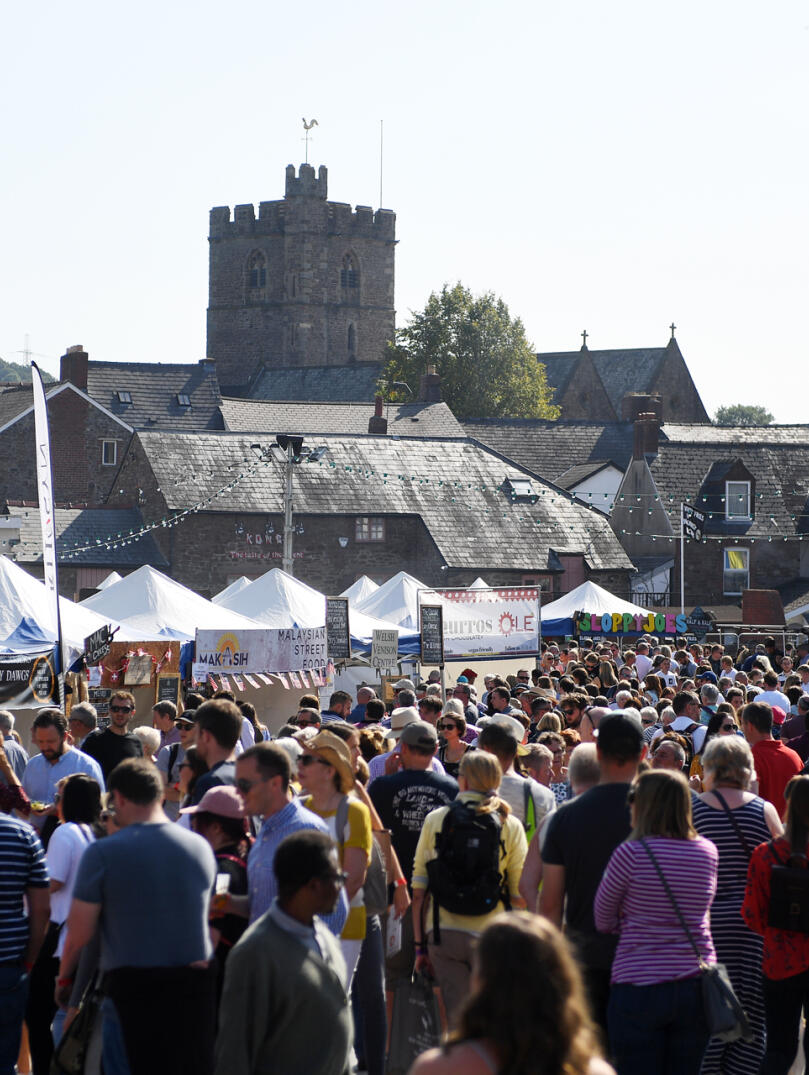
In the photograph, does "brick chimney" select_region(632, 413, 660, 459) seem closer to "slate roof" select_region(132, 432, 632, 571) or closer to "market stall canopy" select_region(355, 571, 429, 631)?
"slate roof" select_region(132, 432, 632, 571)

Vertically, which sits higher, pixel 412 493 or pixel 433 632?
pixel 412 493

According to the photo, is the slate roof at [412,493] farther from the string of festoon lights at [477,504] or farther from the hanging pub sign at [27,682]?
the hanging pub sign at [27,682]

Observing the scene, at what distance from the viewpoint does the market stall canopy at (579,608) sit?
101ft

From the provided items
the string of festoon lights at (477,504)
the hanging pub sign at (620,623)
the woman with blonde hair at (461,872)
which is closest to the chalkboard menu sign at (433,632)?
the hanging pub sign at (620,623)

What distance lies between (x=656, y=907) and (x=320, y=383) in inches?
3317

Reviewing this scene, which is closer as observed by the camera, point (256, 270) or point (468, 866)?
point (468, 866)

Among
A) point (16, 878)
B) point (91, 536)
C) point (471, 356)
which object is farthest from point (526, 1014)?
point (471, 356)

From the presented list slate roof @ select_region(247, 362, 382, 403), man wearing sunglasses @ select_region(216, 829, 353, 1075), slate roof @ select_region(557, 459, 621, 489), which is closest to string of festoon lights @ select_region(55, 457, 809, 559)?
slate roof @ select_region(557, 459, 621, 489)

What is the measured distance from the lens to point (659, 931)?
6.07 meters

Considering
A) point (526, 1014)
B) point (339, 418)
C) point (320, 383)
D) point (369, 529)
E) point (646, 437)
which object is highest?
point (320, 383)

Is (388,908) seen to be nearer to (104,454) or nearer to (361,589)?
(361,589)

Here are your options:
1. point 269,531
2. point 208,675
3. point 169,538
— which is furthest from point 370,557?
point 208,675

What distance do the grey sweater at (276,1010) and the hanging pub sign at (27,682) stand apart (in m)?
10.5

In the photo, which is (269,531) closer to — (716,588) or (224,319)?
(716,588)
